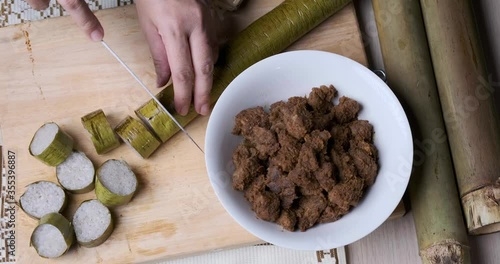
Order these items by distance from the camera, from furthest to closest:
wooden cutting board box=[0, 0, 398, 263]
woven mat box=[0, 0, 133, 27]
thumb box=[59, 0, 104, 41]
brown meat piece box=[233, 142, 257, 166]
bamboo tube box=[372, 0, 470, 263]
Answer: woven mat box=[0, 0, 133, 27], wooden cutting board box=[0, 0, 398, 263], bamboo tube box=[372, 0, 470, 263], brown meat piece box=[233, 142, 257, 166], thumb box=[59, 0, 104, 41]

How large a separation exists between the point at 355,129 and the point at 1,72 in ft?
5.46

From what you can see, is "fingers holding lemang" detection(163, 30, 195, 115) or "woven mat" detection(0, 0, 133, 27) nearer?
"fingers holding lemang" detection(163, 30, 195, 115)

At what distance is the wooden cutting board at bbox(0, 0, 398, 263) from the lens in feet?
8.68

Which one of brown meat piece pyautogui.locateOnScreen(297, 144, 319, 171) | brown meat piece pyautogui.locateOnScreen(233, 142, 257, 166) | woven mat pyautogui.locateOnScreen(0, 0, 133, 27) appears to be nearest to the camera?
brown meat piece pyautogui.locateOnScreen(297, 144, 319, 171)

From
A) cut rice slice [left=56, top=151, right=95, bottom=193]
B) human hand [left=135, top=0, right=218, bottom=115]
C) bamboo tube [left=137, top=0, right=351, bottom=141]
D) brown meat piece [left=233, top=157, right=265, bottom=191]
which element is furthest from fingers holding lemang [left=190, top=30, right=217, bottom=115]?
cut rice slice [left=56, top=151, right=95, bottom=193]

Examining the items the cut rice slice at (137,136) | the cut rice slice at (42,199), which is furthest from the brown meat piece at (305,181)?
the cut rice slice at (42,199)

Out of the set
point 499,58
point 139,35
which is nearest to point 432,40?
point 499,58

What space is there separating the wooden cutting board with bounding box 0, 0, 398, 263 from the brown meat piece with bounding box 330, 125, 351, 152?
469mm

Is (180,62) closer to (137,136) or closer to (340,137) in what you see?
(137,136)

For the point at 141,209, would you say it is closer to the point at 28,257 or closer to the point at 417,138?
the point at 28,257

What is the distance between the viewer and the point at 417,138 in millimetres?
2643

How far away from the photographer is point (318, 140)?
7.66 ft

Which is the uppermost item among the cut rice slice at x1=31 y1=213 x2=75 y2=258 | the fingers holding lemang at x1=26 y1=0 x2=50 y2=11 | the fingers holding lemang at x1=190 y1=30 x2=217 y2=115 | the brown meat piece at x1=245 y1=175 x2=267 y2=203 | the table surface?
the fingers holding lemang at x1=26 y1=0 x2=50 y2=11

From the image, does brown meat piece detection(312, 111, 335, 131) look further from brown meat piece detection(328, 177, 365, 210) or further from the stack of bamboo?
the stack of bamboo
